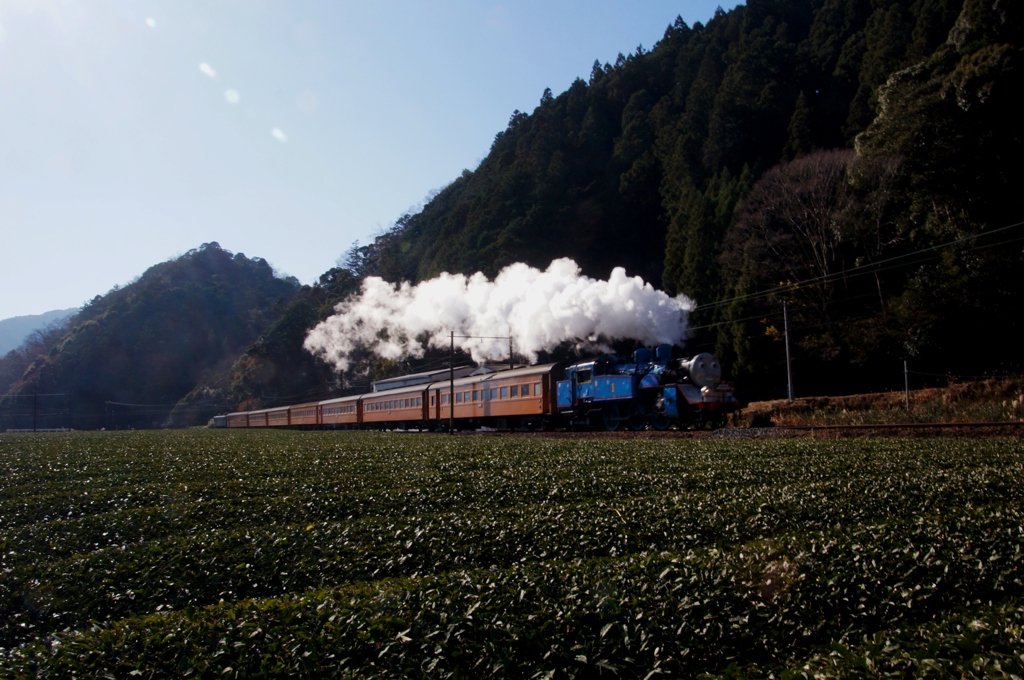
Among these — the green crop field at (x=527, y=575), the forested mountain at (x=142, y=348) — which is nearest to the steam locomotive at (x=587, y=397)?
the green crop field at (x=527, y=575)

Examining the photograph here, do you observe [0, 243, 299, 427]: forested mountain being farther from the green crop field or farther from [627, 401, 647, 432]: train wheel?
the green crop field

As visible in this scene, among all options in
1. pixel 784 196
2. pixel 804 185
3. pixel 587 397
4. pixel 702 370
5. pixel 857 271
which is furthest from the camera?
pixel 784 196

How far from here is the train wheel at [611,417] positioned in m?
26.5

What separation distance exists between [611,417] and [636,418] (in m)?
1.43

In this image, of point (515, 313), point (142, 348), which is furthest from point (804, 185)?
point (142, 348)

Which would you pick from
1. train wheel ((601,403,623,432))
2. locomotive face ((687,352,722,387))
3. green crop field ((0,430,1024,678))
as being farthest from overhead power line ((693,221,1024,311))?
green crop field ((0,430,1024,678))

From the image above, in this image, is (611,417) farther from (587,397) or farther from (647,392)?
(647,392)

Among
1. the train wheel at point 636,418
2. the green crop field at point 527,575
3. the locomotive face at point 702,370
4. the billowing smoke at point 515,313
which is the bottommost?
the green crop field at point 527,575

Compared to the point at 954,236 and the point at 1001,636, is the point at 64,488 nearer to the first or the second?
the point at 1001,636

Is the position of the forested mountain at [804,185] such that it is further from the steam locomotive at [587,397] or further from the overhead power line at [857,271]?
the steam locomotive at [587,397]

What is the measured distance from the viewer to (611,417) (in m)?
26.7

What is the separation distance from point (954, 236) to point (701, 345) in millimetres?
14186

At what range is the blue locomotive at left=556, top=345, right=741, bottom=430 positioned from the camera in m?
23.1

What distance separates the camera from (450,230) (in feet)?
230
